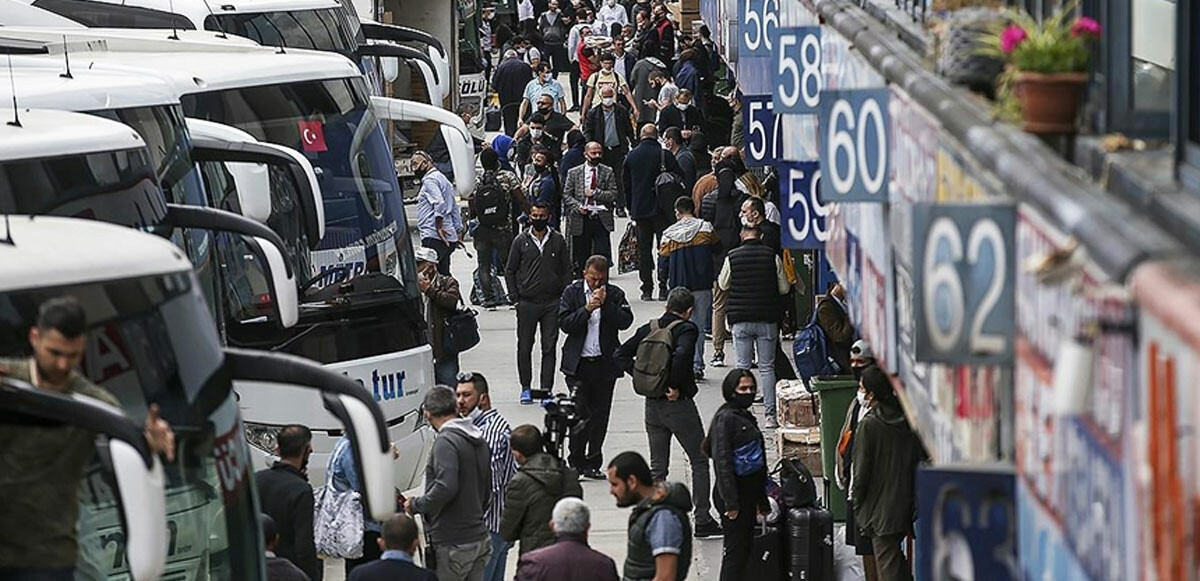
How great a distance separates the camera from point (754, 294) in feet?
62.3

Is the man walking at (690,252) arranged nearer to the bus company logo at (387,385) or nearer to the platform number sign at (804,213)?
the bus company logo at (387,385)

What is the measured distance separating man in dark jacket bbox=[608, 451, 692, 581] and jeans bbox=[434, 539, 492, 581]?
1232mm

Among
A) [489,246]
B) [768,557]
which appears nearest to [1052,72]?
[768,557]

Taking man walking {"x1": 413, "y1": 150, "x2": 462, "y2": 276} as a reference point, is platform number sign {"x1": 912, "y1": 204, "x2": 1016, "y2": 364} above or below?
above

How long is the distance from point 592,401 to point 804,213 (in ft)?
16.9

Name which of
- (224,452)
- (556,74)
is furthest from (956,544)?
(556,74)

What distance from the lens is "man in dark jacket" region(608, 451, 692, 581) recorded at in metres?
12.6

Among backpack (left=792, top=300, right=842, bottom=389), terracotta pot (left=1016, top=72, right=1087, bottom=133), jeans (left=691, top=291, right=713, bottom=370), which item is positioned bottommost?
jeans (left=691, top=291, right=713, bottom=370)

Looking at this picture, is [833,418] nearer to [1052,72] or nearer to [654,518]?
[654,518]

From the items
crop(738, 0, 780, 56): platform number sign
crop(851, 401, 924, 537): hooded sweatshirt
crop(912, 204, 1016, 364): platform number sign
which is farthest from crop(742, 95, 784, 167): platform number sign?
crop(912, 204, 1016, 364): platform number sign

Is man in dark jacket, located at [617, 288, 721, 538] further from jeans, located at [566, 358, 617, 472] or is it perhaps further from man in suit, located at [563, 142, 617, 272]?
man in suit, located at [563, 142, 617, 272]

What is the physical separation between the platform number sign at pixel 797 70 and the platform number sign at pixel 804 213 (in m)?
0.40

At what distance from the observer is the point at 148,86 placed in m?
13.2

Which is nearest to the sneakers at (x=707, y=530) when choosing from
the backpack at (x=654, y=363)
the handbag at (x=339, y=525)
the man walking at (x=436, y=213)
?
the backpack at (x=654, y=363)
